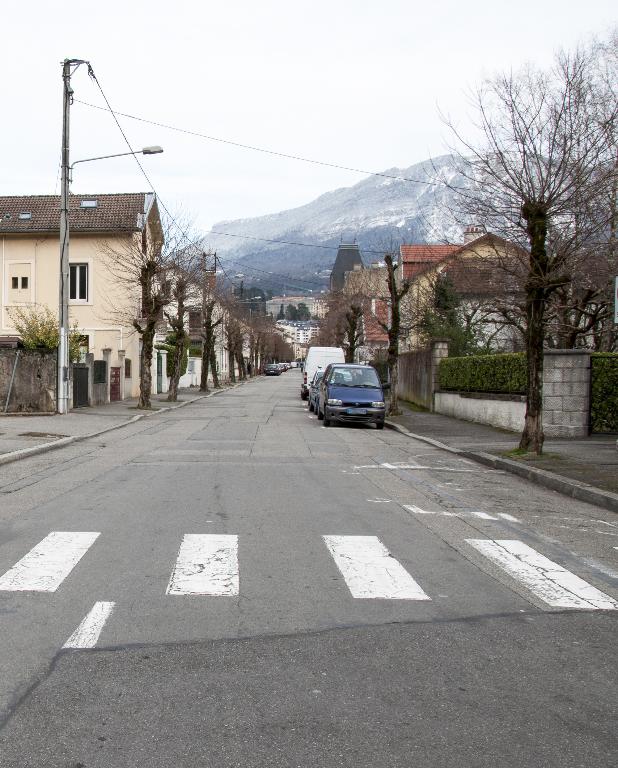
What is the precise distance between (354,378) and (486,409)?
4178 millimetres

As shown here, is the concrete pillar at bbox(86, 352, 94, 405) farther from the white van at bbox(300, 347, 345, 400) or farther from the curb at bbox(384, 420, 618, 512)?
the curb at bbox(384, 420, 618, 512)

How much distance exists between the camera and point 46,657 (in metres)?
4.74

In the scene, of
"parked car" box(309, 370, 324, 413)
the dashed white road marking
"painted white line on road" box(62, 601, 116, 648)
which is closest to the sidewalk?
the dashed white road marking

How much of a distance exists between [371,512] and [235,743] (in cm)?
638

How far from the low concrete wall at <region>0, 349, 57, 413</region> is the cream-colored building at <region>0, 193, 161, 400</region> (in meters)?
12.4

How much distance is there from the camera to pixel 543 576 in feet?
22.9

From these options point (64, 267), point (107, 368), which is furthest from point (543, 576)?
point (107, 368)

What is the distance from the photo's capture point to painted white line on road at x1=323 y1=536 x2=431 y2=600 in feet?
20.7

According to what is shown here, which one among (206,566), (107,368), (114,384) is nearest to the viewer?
(206,566)

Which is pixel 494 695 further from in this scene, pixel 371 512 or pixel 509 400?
pixel 509 400

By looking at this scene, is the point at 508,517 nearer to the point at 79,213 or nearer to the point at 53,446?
the point at 53,446

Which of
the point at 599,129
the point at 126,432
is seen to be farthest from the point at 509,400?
the point at 126,432

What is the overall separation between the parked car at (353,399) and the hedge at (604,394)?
22.4ft

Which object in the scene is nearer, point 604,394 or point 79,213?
point 604,394
